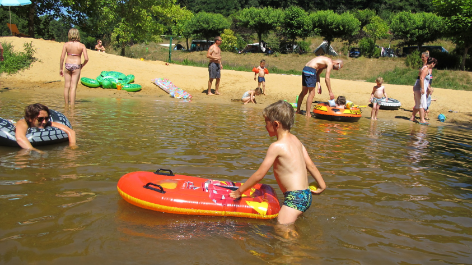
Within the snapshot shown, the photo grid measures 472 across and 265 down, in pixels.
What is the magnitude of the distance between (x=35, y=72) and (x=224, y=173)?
13016 millimetres

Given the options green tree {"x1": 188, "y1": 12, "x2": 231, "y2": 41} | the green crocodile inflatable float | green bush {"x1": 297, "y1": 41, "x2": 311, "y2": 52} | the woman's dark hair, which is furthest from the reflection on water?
green tree {"x1": 188, "y1": 12, "x2": 231, "y2": 41}

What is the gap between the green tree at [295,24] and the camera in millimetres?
40656

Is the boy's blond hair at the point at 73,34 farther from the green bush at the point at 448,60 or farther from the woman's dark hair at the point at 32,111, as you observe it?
the green bush at the point at 448,60

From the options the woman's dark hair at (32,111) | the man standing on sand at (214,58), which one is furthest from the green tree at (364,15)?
the woman's dark hair at (32,111)

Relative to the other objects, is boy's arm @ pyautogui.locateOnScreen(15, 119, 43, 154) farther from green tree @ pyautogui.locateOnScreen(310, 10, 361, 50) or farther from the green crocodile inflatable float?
green tree @ pyautogui.locateOnScreen(310, 10, 361, 50)

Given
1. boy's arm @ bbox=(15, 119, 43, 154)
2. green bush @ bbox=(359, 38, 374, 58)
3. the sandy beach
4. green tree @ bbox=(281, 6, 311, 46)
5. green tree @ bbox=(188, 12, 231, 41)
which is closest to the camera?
boy's arm @ bbox=(15, 119, 43, 154)

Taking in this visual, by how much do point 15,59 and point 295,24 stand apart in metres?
31.7

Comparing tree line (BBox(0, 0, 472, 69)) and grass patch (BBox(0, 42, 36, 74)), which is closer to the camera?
grass patch (BBox(0, 42, 36, 74))

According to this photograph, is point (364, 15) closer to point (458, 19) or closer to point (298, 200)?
point (458, 19)

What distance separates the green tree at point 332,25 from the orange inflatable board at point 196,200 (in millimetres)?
39989

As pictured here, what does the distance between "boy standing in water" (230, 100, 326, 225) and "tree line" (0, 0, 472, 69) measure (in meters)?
21.8

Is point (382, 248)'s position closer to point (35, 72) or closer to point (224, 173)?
point (224, 173)

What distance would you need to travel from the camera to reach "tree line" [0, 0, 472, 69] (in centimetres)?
2377

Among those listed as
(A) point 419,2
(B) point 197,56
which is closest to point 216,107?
(B) point 197,56
